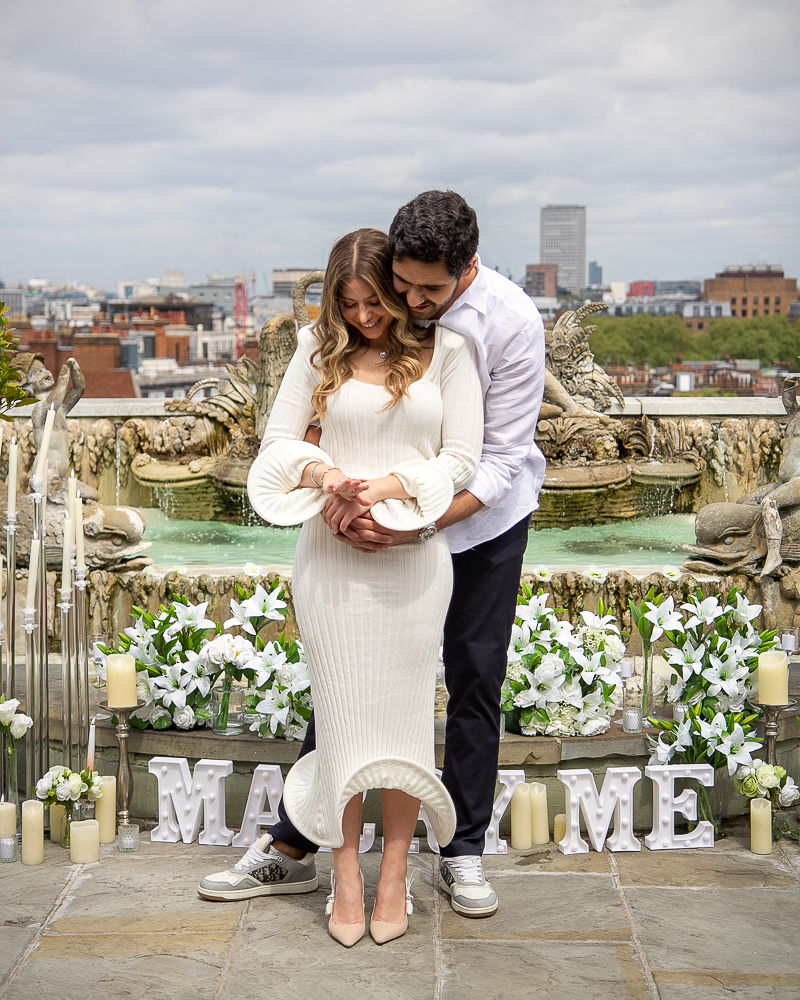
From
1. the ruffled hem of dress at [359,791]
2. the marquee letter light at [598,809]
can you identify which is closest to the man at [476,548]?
the ruffled hem of dress at [359,791]

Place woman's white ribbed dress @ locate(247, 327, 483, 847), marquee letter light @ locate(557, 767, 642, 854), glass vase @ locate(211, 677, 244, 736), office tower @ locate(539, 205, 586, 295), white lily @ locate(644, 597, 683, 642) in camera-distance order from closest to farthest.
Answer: woman's white ribbed dress @ locate(247, 327, 483, 847)
marquee letter light @ locate(557, 767, 642, 854)
glass vase @ locate(211, 677, 244, 736)
white lily @ locate(644, 597, 683, 642)
office tower @ locate(539, 205, 586, 295)

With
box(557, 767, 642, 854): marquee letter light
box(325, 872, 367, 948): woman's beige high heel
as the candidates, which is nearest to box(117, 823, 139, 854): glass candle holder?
box(325, 872, 367, 948): woman's beige high heel

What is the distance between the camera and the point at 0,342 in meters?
3.46

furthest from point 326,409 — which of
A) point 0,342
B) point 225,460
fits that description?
point 225,460

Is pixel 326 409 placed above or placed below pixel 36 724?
above

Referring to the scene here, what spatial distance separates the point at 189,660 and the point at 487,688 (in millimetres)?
1065

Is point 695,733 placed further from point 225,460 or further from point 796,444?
point 225,460

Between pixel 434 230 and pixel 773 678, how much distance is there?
5.62 feet

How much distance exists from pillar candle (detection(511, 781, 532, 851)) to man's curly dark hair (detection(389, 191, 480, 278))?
1.54 m

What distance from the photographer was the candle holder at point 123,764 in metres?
3.39

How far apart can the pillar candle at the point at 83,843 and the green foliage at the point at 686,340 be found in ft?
220

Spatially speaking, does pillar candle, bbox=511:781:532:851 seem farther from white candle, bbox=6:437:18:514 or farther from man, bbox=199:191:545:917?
white candle, bbox=6:437:18:514

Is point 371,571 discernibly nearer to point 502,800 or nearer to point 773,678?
point 502,800

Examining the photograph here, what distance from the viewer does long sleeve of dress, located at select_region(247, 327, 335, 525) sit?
2.62m
